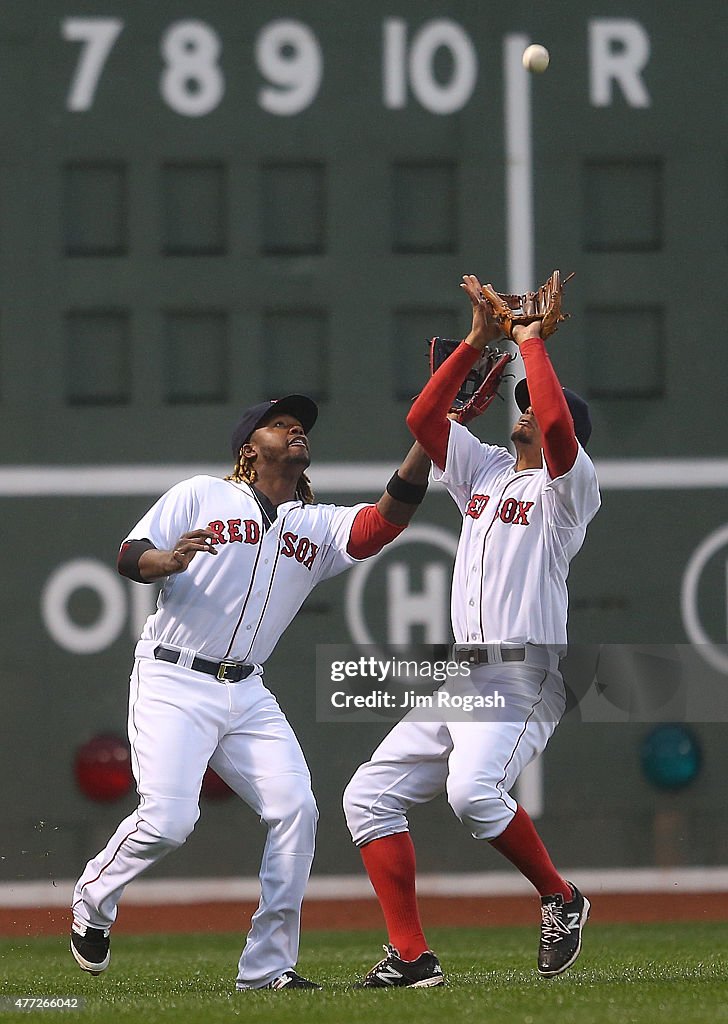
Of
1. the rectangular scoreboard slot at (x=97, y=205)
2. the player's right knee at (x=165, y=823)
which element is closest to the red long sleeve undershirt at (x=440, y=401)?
the player's right knee at (x=165, y=823)

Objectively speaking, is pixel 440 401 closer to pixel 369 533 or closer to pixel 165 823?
pixel 369 533

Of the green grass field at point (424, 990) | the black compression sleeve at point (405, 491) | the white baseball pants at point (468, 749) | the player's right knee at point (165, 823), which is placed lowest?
the green grass field at point (424, 990)

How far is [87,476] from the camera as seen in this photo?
6156 mm

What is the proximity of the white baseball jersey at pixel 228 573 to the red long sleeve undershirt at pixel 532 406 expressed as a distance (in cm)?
40

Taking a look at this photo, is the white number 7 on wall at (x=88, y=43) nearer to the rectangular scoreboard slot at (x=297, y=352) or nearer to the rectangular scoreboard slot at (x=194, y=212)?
the rectangular scoreboard slot at (x=194, y=212)

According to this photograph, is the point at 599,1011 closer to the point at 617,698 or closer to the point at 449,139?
the point at 617,698

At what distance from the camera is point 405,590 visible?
6.13 m

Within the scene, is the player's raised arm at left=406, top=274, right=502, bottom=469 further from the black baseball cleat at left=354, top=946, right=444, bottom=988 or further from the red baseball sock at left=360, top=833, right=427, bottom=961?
the black baseball cleat at left=354, top=946, right=444, bottom=988

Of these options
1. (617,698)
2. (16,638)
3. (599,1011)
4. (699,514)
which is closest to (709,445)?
(699,514)

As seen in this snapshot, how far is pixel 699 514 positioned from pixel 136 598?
192 centimetres

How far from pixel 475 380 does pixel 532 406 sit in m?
0.41

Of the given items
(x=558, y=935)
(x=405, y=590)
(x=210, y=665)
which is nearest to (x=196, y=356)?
(x=405, y=590)

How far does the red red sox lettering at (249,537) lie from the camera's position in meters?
4.41

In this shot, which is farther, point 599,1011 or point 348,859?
point 348,859
